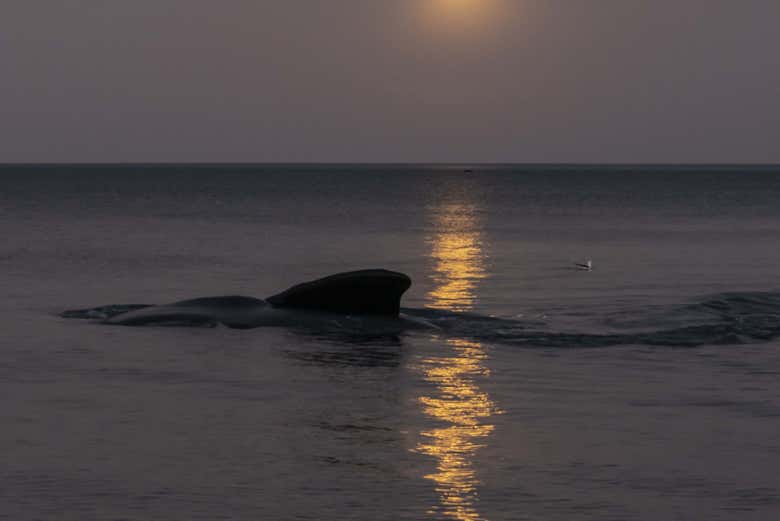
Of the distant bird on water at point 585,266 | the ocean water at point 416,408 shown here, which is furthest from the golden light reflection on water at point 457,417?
the distant bird on water at point 585,266

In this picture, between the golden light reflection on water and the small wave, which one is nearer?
the golden light reflection on water

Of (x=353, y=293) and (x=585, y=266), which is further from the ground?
(x=353, y=293)

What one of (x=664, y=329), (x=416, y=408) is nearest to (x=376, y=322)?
(x=664, y=329)

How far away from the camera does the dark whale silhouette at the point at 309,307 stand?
28469 mm

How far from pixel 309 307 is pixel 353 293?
1.03 meters

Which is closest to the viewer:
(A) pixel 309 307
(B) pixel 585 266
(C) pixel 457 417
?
(C) pixel 457 417

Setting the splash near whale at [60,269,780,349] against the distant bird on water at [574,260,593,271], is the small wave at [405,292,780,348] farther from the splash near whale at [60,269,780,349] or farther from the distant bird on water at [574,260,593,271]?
the distant bird on water at [574,260,593,271]

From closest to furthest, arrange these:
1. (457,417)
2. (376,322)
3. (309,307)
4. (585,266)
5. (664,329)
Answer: (457,417) → (376,322) → (309,307) → (664,329) → (585,266)

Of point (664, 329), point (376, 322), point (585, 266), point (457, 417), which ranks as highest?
point (457, 417)

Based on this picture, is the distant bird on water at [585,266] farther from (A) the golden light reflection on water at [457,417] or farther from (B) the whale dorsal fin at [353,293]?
(B) the whale dorsal fin at [353,293]

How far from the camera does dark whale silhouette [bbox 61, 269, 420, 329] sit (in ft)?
93.4

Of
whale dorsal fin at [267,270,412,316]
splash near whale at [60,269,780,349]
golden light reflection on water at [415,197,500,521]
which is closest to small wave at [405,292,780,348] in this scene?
splash near whale at [60,269,780,349]

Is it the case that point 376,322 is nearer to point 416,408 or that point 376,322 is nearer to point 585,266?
point 416,408

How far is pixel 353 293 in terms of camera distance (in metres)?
28.9
